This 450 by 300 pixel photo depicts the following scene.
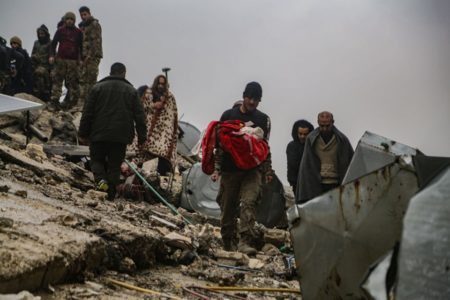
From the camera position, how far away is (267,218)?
27.1 feet

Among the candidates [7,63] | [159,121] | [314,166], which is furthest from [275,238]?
[7,63]

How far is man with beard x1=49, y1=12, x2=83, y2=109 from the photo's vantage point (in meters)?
11.4

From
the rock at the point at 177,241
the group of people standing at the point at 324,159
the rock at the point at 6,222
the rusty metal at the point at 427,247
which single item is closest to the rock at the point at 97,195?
the group of people standing at the point at 324,159

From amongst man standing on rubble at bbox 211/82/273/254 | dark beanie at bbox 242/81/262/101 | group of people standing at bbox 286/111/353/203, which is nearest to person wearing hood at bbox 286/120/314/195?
group of people standing at bbox 286/111/353/203

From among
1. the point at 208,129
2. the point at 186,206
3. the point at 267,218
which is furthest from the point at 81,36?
the point at 208,129

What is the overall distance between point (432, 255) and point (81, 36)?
1098 centimetres

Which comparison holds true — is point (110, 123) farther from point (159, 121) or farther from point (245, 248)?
point (159, 121)

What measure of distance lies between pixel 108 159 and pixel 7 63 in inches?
234

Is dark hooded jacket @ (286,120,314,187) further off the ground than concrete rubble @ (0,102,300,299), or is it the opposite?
dark hooded jacket @ (286,120,314,187)

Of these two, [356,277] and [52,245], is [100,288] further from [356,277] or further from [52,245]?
[356,277]

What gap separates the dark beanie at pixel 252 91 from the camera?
5426 mm

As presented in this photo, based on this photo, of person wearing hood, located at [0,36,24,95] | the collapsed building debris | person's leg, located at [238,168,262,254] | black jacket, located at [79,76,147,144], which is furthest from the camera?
person wearing hood, located at [0,36,24,95]

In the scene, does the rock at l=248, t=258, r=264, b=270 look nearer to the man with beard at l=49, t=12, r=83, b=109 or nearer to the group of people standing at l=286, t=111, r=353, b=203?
the group of people standing at l=286, t=111, r=353, b=203

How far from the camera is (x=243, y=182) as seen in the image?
5402 millimetres
